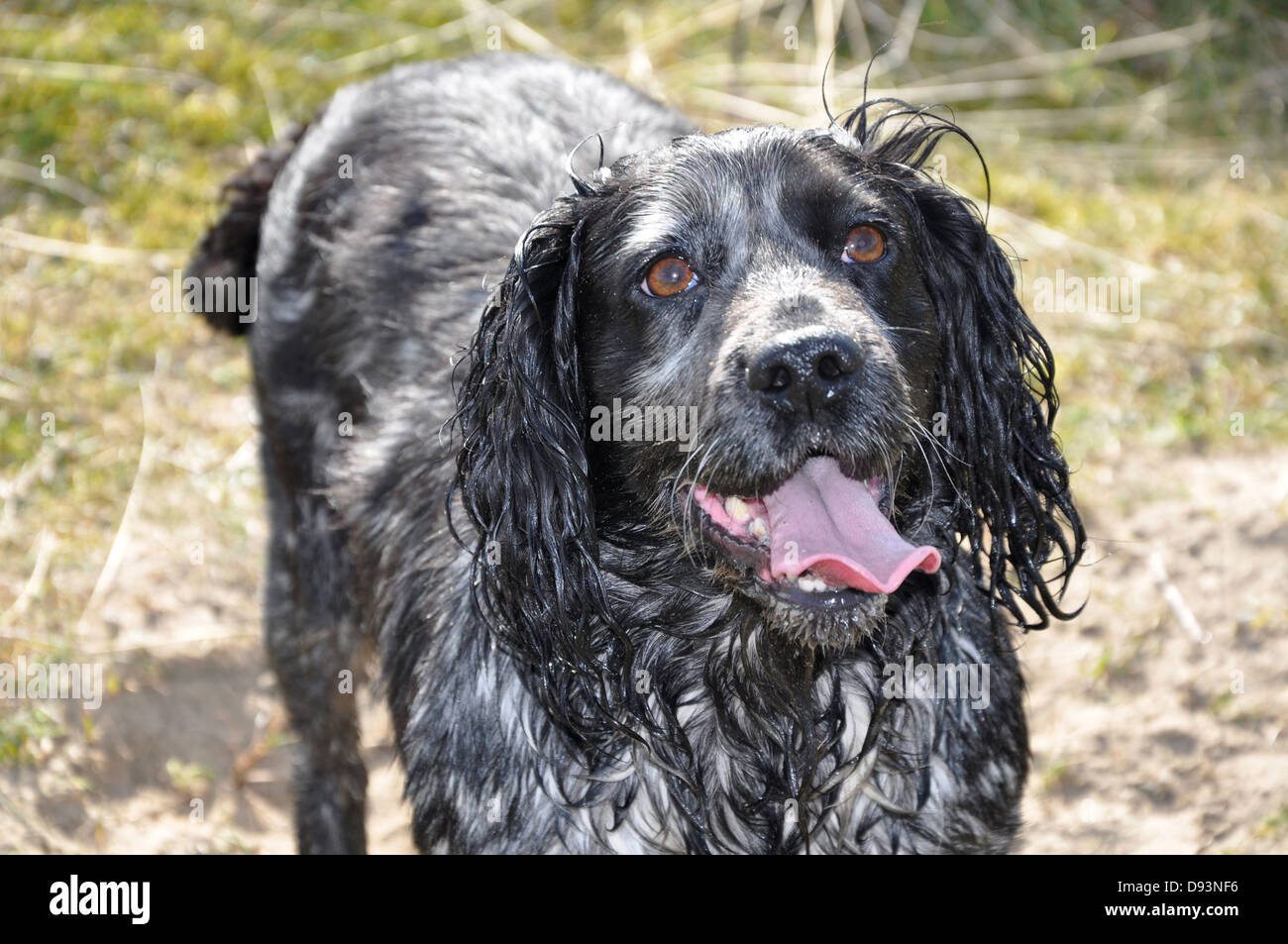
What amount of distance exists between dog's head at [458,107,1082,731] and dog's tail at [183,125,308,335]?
2.01 meters

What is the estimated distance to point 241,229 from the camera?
5.20m

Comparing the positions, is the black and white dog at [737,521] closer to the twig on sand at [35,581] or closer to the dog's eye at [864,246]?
the dog's eye at [864,246]

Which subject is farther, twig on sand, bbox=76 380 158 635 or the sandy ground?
twig on sand, bbox=76 380 158 635

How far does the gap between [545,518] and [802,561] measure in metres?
0.66

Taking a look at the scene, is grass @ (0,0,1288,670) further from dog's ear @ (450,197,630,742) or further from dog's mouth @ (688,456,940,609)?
dog's mouth @ (688,456,940,609)

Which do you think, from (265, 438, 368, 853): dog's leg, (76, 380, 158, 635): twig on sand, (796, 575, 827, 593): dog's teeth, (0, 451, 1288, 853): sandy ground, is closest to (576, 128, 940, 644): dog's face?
(796, 575, 827, 593): dog's teeth

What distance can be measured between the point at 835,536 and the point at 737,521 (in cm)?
24

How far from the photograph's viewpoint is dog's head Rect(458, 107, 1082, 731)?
10.1 ft

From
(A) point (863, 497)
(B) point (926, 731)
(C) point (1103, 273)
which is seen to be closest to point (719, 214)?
(A) point (863, 497)

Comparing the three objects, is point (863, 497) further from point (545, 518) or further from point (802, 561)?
point (545, 518)

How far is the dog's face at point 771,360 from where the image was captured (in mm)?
3055

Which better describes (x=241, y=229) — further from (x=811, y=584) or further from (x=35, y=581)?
(x=811, y=584)

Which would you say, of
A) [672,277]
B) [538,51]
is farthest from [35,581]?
[538,51]

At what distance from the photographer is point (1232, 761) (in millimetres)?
4867
